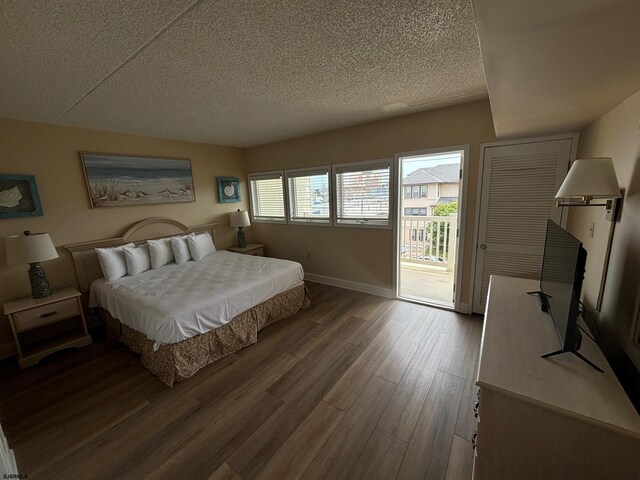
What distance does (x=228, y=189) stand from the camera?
4531 millimetres

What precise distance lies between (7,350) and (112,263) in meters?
1.19

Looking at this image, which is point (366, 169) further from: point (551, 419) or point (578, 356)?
point (551, 419)

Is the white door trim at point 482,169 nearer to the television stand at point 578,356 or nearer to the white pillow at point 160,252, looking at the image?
the television stand at point 578,356

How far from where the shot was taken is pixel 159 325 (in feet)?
6.61

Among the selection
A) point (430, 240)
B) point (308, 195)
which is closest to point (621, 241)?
point (308, 195)

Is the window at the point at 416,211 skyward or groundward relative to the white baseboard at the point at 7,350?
skyward

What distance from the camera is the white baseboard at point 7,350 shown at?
2.50 metres

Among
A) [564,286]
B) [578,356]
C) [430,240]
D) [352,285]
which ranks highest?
[564,286]

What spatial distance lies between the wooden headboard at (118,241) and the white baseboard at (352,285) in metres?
2.07

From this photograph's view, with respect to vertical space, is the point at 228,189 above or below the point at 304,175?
below

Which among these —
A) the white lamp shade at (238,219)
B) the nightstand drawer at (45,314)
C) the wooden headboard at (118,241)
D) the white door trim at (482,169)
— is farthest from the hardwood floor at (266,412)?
the white lamp shade at (238,219)

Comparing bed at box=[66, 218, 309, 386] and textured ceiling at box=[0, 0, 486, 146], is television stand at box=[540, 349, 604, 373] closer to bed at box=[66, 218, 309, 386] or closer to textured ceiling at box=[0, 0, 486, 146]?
textured ceiling at box=[0, 0, 486, 146]

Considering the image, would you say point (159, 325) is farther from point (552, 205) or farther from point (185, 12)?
point (552, 205)

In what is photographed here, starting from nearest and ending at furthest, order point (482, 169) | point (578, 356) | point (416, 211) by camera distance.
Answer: point (578, 356)
point (482, 169)
point (416, 211)
